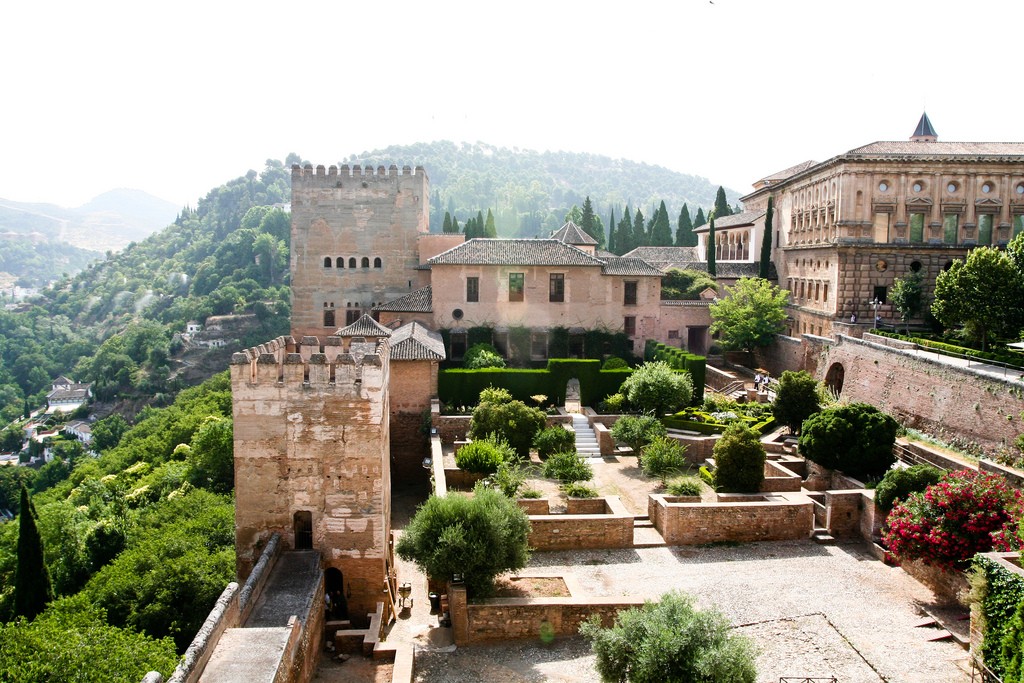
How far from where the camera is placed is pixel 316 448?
13.1m

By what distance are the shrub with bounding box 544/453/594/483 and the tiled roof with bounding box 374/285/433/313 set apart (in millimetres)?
13285

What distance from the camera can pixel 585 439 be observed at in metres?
24.4

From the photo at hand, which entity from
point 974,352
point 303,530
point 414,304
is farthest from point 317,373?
point 974,352

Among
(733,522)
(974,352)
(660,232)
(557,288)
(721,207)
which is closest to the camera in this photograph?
(733,522)

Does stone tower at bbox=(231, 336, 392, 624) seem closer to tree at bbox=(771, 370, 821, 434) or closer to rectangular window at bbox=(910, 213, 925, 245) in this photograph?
tree at bbox=(771, 370, 821, 434)

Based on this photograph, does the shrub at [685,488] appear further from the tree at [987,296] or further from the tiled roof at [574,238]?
the tiled roof at [574,238]

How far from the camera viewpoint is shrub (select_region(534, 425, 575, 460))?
2216 cm

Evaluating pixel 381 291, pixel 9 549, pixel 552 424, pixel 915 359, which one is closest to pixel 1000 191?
pixel 915 359

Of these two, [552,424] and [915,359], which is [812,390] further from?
[552,424]

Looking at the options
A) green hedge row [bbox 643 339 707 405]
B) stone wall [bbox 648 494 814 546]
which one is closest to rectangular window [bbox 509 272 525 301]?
green hedge row [bbox 643 339 707 405]

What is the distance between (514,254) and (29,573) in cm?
2112

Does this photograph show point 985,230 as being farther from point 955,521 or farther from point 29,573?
point 29,573

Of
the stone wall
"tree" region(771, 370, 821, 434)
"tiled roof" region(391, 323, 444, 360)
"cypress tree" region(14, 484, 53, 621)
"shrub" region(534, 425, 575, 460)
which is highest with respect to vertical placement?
"tiled roof" region(391, 323, 444, 360)

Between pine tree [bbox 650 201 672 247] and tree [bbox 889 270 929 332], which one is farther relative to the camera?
pine tree [bbox 650 201 672 247]
